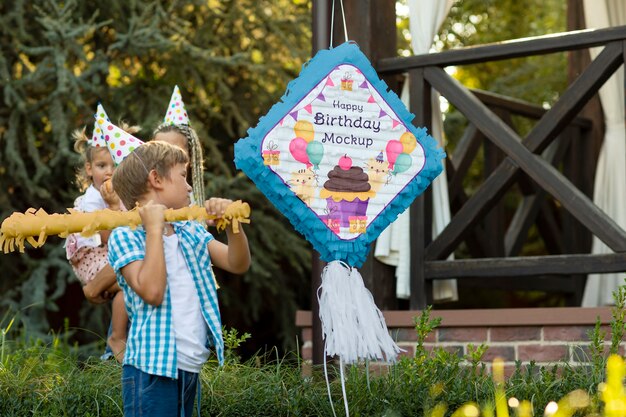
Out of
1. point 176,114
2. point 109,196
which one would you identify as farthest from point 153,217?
point 176,114

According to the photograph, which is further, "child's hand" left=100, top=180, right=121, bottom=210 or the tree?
the tree

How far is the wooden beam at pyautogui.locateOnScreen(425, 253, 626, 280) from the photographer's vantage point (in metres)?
4.68

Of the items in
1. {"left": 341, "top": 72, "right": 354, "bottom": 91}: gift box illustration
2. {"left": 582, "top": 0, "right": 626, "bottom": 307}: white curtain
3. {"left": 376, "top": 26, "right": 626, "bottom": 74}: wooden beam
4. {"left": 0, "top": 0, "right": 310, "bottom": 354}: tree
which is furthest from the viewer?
{"left": 0, "top": 0, "right": 310, "bottom": 354}: tree

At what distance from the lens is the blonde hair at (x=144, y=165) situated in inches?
128

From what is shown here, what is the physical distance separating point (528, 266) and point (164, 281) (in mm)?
2318

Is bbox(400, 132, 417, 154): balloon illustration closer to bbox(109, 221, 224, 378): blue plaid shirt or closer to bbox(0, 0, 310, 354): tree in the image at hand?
bbox(109, 221, 224, 378): blue plaid shirt

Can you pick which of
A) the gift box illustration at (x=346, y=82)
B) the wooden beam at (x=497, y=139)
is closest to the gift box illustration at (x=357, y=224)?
the gift box illustration at (x=346, y=82)

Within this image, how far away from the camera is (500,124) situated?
16.6 feet

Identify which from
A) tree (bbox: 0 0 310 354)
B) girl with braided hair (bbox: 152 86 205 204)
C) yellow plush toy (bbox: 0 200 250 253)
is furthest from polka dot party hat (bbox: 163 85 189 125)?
tree (bbox: 0 0 310 354)

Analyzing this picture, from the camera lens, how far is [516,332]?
15.7ft

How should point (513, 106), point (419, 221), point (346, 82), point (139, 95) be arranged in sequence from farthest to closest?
1. point (139, 95)
2. point (513, 106)
3. point (419, 221)
4. point (346, 82)

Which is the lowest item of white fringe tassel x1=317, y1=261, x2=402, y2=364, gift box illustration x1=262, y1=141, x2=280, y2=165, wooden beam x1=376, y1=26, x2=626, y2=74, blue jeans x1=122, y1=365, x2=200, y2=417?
blue jeans x1=122, y1=365, x2=200, y2=417

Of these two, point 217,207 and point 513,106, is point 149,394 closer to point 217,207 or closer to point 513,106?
point 217,207

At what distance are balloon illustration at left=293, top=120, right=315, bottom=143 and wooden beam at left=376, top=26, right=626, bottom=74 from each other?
5.36 ft
